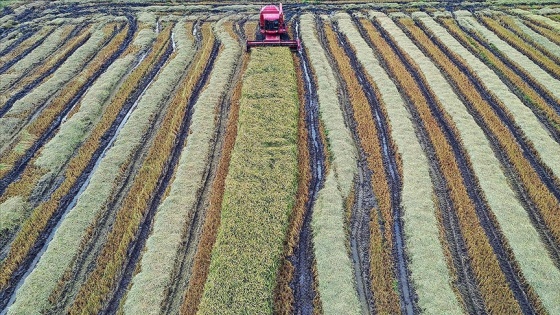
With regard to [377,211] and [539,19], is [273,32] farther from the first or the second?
[539,19]

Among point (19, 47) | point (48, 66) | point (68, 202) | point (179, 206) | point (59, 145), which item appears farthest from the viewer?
point (19, 47)

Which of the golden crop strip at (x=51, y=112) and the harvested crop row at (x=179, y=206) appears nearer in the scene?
the harvested crop row at (x=179, y=206)

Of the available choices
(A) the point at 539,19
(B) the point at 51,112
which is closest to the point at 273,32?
(B) the point at 51,112

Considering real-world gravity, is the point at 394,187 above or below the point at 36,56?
below

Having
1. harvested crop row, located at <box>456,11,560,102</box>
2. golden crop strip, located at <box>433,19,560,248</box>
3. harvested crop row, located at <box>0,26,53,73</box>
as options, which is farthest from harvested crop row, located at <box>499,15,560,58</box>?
harvested crop row, located at <box>0,26,53,73</box>

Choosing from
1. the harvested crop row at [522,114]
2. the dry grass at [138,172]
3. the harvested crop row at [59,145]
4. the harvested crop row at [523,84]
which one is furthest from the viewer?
the harvested crop row at [523,84]

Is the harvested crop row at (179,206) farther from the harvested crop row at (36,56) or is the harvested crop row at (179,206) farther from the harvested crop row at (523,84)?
the harvested crop row at (523,84)

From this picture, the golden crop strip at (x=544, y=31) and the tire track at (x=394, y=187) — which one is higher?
the golden crop strip at (x=544, y=31)

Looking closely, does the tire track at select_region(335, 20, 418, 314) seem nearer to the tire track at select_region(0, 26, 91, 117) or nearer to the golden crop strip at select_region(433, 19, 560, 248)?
the golden crop strip at select_region(433, 19, 560, 248)

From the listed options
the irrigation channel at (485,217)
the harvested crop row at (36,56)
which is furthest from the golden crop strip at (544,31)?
the harvested crop row at (36,56)
